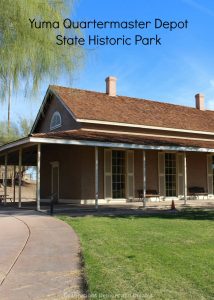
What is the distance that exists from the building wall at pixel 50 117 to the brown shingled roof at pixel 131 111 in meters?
0.63

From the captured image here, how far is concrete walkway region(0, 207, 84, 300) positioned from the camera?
225 inches

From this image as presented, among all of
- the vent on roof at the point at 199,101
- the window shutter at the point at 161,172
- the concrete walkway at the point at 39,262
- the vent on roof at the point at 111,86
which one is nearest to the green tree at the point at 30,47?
the concrete walkway at the point at 39,262

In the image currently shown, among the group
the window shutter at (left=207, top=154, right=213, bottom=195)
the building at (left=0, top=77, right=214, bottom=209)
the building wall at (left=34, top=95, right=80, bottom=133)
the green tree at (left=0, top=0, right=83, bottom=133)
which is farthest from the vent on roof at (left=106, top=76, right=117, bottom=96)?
the green tree at (left=0, top=0, right=83, bottom=133)

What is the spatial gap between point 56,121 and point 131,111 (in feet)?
13.7

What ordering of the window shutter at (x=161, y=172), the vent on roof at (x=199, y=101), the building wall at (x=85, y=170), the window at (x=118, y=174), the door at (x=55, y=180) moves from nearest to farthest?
the building wall at (x=85, y=170) → the window at (x=118, y=174) → the door at (x=55, y=180) → the window shutter at (x=161, y=172) → the vent on roof at (x=199, y=101)

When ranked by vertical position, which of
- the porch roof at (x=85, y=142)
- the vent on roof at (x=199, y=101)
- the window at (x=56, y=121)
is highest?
the vent on roof at (x=199, y=101)

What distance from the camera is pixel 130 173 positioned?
70.7 feet

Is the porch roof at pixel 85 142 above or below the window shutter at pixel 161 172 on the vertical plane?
above

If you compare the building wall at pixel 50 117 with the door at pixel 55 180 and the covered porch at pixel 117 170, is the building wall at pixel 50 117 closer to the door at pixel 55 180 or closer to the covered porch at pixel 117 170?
the covered porch at pixel 117 170

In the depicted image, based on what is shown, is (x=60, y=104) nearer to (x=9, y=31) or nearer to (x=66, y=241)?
(x=66, y=241)

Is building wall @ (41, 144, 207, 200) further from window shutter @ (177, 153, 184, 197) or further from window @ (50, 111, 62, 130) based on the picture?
window @ (50, 111, 62, 130)

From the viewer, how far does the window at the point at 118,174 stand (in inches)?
832

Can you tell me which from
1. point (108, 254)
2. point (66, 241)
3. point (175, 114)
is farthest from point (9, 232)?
point (175, 114)

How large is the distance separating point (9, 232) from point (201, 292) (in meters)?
6.83
